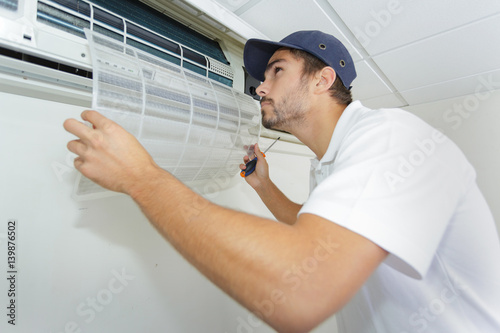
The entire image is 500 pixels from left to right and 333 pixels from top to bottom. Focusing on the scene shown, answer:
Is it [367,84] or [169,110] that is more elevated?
[169,110]

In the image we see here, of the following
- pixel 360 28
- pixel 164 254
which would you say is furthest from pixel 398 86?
pixel 164 254

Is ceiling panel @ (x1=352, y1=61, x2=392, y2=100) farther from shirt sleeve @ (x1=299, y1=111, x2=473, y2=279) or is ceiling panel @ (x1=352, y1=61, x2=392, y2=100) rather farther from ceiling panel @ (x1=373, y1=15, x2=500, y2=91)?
shirt sleeve @ (x1=299, y1=111, x2=473, y2=279)

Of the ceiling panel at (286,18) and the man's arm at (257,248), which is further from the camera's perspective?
the ceiling panel at (286,18)

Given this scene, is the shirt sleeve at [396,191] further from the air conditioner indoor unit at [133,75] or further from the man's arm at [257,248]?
the air conditioner indoor unit at [133,75]

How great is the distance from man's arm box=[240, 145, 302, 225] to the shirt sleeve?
22.0 inches

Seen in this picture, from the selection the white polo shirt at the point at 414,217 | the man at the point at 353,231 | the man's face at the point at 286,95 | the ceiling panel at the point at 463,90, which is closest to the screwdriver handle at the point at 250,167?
the man's face at the point at 286,95

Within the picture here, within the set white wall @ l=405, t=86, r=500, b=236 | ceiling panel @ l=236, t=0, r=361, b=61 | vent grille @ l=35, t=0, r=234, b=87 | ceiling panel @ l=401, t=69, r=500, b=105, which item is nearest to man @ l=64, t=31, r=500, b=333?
vent grille @ l=35, t=0, r=234, b=87

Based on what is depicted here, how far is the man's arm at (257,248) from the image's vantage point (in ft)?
1.28

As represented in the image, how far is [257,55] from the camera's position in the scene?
1.05m

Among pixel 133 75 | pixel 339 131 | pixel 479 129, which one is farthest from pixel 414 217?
pixel 479 129

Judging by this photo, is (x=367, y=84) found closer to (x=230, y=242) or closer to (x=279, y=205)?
(x=279, y=205)

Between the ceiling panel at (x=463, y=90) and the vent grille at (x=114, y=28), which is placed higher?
the vent grille at (x=114, y=28)

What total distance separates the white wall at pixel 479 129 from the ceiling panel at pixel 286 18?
1556 mm

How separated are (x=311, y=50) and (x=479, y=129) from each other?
2007 mm
